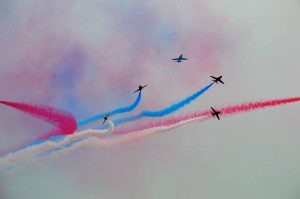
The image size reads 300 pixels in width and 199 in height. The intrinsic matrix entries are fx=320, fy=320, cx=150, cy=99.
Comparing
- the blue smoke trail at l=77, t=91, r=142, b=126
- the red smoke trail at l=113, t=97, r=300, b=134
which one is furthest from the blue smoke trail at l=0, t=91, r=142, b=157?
the red smoke trail at l=113, t=97, r=300, b=134

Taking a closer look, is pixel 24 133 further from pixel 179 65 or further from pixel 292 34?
pixel 292 34

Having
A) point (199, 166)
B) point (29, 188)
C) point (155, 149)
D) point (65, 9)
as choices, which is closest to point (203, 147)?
point (199, 166)

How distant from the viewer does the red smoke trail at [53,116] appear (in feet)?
11.1

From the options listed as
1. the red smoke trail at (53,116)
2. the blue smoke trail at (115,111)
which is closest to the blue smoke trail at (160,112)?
the blue smoke trail at (115,111)

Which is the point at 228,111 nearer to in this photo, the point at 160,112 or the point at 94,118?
the point at 160,112

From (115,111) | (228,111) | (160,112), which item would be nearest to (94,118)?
(115,111)

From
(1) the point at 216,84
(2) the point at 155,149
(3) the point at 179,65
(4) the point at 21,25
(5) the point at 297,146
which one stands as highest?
(4) the point at 21,25

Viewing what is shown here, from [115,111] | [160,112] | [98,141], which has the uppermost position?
[115,111]

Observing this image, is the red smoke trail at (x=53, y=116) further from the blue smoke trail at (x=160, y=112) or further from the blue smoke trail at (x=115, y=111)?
the blue smoke trail at (x=160, y=112)

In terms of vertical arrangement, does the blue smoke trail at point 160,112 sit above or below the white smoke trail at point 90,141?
above

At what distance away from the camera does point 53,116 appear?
342 centimetres

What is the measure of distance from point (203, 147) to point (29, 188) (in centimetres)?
190

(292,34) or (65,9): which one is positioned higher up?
(65,9)

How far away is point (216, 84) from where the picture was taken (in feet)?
11.3
